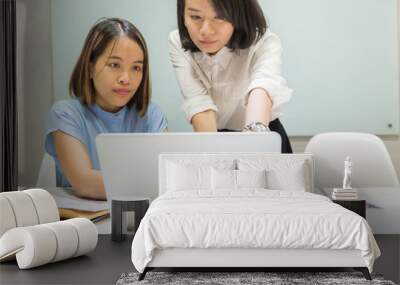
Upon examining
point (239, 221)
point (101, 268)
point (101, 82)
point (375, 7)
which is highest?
point (375, 7)

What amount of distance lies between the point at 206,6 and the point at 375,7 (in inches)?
61.6

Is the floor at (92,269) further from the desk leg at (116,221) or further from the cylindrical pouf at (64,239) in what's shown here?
the desk leg at (116,221)

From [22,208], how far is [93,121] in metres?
1.71

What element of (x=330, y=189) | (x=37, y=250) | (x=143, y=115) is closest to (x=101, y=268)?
(x=37, y=250)

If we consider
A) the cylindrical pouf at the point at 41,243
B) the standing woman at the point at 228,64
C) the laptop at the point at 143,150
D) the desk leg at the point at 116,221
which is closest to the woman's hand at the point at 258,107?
the standing woman at the point at 228,64

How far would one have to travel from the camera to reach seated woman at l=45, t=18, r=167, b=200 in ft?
22.6

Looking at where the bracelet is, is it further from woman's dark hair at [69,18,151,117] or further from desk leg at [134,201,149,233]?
desk leg at [134,201,149,233]

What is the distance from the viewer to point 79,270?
5.07m

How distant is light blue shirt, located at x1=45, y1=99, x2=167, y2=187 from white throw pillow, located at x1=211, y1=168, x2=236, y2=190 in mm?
1066

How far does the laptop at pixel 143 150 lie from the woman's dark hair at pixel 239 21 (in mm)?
898

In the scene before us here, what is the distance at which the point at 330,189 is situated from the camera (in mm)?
6801

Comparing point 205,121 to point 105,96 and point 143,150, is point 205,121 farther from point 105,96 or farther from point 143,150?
point 105,96

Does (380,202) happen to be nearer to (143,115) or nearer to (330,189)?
(330,189)

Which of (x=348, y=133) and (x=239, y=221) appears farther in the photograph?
(x=348, y=133)
